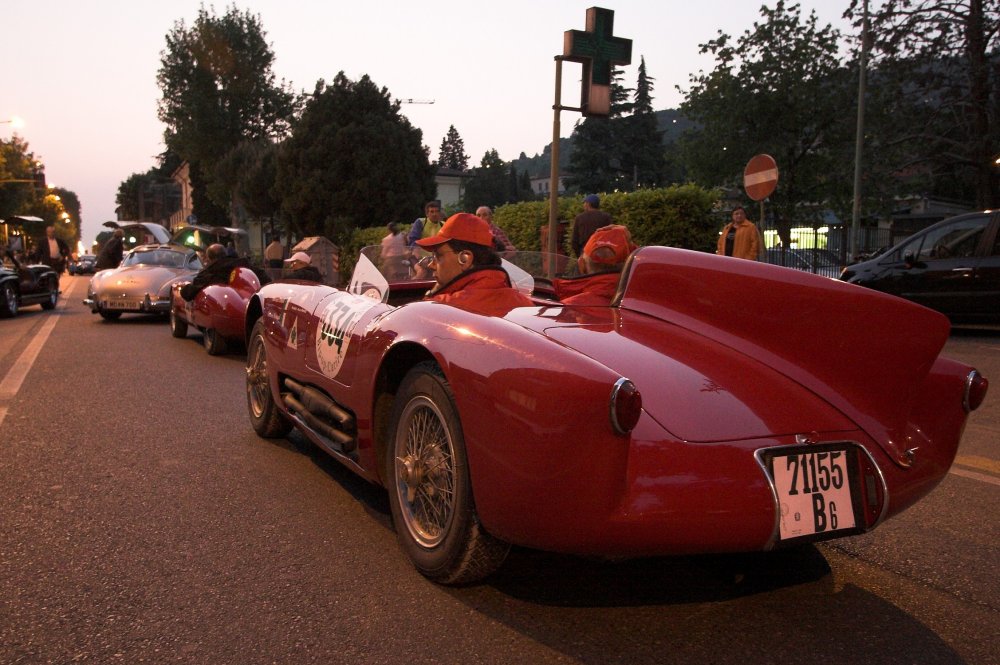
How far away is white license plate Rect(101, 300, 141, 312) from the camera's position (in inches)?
559

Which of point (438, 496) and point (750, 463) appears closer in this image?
point (750, 463)

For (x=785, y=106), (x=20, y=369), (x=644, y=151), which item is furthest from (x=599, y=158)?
(x=20, y=369)

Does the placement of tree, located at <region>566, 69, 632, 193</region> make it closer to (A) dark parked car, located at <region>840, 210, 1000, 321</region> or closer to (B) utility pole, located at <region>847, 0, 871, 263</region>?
(B) utility pole, located at <region>847, 0, 871, 263</region>

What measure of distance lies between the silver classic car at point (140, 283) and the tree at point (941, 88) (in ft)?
68.7

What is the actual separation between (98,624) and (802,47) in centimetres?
3337

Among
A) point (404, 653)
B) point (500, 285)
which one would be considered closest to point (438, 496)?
point (404, 653)

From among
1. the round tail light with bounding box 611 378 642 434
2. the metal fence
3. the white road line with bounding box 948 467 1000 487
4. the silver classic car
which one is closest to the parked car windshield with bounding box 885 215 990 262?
the white road line with bounding box 948 467 1000 487

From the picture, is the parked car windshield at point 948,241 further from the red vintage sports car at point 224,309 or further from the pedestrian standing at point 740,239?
the red vintage sports car at point 224,309

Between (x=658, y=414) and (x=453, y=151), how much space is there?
15457 cm

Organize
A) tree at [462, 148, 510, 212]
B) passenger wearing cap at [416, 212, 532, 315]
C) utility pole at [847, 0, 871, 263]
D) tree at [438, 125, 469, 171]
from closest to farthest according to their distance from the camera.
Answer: passenger wearing cap at [416, 212, 532, 315]
utility pole at [847, 0, 871, 263]
tree at [462, 148, 510, 212]
tree at [438, 125, 469, 171]

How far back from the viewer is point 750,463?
8.04 feet

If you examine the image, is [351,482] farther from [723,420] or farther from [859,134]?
[859,134]

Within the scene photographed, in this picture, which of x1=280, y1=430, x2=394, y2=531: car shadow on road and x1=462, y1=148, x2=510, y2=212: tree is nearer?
x1=280, y1=430, x2=394, y2=531: car shadow on road

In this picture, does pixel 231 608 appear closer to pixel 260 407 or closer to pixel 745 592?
pixel 745 592
